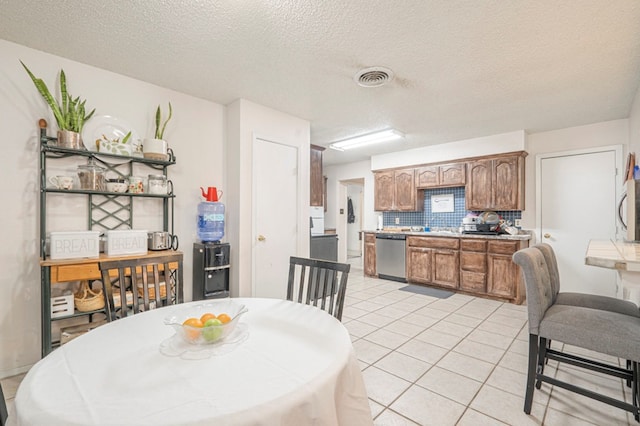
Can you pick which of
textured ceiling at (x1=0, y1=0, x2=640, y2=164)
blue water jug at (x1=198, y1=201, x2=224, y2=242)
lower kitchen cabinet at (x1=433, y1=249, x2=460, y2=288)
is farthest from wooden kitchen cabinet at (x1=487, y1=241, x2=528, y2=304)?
blue water jug at (x1=198, y1=201, x2=224, y2=242)

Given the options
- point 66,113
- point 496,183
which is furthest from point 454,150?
point 66,113

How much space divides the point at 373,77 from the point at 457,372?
2.57 meters

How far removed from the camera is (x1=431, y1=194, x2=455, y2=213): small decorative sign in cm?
517

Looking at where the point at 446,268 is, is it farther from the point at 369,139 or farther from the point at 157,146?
the point at 157,146

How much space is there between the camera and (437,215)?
537cm

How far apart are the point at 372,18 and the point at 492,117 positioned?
2.61 m

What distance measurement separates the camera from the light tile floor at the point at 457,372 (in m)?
1.77

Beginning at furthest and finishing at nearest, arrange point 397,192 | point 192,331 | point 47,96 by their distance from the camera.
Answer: point 397,192
point 47,96
point 192,331

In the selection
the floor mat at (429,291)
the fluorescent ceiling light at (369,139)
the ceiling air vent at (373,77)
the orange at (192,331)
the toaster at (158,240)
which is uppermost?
the ceiling air vent at (373,77)

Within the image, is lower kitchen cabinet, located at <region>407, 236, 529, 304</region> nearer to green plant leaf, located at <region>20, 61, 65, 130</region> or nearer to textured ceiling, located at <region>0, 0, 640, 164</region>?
textured ceiling, located at <region>0, 0, 640, 164</region>

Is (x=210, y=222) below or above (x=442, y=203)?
below

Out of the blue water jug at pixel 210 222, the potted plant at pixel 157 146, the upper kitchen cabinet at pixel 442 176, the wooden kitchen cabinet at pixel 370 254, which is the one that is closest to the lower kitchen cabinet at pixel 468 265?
the wooden kitchen cabinet at pixel 370 254

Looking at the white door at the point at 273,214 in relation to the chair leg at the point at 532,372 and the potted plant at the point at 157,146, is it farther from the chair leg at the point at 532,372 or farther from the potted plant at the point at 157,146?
the chair leg at the point at 532,372

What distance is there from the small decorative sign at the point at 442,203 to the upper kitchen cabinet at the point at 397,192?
22 centimetres
